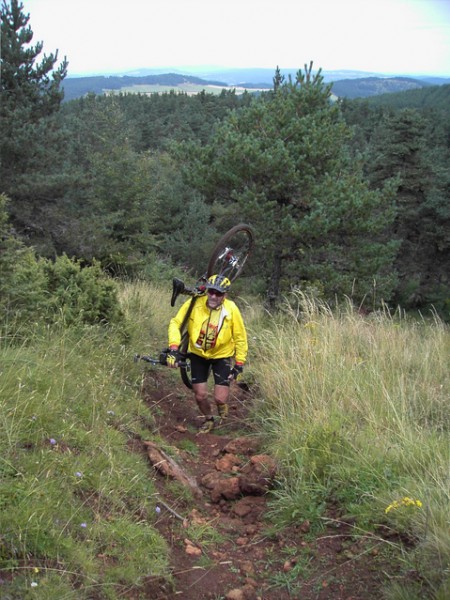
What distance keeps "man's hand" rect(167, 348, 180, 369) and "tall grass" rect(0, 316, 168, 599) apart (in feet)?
2.27

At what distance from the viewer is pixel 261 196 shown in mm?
13555

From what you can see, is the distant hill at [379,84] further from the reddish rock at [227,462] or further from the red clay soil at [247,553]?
the red clay soil at [247,553]

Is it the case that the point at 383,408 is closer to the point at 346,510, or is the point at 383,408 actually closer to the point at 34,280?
the point at 346,510

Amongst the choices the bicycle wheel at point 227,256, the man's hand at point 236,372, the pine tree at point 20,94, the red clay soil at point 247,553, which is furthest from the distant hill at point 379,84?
the red clay soil at point 247,553

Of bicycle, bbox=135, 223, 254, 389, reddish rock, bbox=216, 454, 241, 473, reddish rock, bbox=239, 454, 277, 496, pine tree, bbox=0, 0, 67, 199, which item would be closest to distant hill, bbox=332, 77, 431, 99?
pine tree, bbox=0, 0, 67, 199

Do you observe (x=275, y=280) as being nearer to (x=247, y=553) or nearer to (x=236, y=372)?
(x=236, y=372)

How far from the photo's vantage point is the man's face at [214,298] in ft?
17.8

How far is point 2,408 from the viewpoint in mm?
3299

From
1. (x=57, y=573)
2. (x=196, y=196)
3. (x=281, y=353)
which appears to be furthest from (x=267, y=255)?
(x=196, y=196)

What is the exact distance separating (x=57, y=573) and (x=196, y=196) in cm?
4278

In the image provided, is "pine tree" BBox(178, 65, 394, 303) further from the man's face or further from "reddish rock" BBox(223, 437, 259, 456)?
"reddish rock" BBox(223, 437, 259, 456)

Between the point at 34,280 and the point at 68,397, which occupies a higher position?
the point at 34,280

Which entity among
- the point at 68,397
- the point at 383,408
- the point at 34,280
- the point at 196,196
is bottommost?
the point at 196,196

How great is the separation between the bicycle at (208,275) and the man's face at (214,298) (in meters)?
0.13
